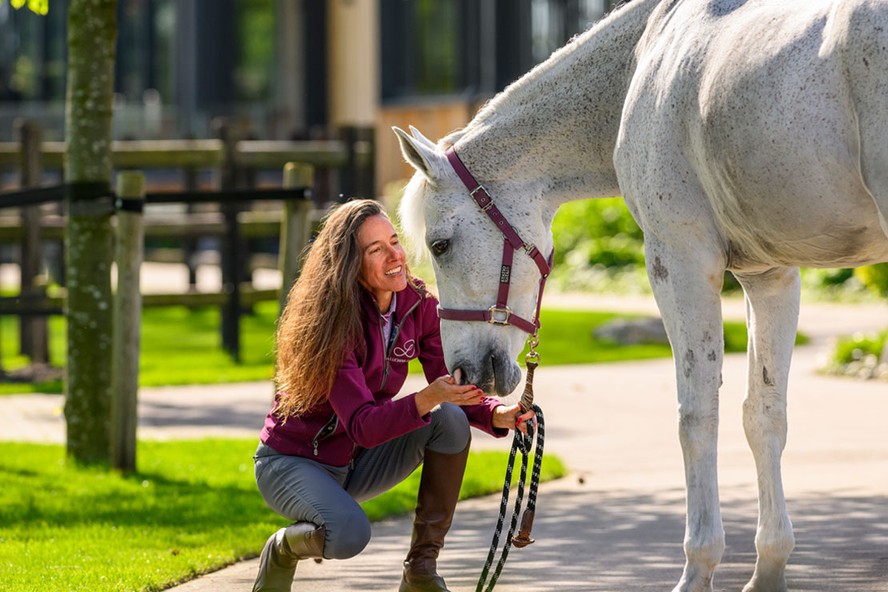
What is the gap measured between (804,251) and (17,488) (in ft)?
14.1

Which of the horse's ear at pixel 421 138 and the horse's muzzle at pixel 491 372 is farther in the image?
the horse's ear at pixel 421 138

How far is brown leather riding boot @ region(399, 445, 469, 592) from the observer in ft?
14.8

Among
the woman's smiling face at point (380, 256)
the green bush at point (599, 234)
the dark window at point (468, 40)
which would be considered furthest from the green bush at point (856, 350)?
the dark window at point (468, 40)

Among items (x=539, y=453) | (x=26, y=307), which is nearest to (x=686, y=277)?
(x=539, y=453)

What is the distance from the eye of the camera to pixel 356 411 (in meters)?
4.24

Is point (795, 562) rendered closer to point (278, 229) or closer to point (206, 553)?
point (206, 553)

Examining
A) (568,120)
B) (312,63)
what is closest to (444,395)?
(568,120)

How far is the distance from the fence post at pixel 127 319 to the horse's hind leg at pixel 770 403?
343 centimetres

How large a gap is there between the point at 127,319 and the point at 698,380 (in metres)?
3.61

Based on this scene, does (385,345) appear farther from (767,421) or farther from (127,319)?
(127,319)

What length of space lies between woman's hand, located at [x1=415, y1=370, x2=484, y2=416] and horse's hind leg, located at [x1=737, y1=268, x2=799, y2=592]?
973mm

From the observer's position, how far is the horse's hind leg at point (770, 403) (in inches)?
173

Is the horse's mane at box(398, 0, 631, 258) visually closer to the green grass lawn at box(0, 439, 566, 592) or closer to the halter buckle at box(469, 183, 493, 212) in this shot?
the halter buckle at box(469, 183, 493, 212)

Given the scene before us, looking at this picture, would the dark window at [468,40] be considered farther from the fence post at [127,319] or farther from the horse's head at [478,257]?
the horse's head at [478,257]
